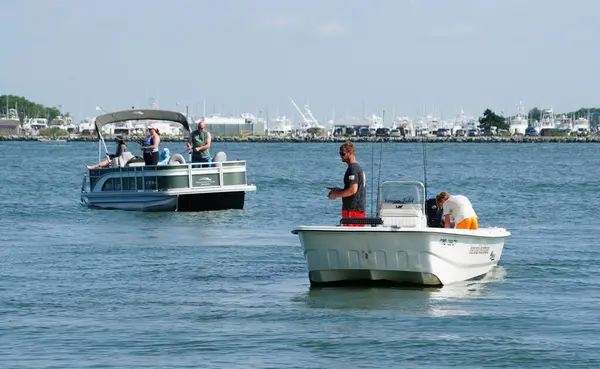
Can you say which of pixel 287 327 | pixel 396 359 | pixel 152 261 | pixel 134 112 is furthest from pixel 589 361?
pixel 134 112

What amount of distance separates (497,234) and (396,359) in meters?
6.24

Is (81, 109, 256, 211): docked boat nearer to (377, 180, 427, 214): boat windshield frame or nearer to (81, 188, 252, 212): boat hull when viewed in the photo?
(81, 188, 252, 212): boat hull

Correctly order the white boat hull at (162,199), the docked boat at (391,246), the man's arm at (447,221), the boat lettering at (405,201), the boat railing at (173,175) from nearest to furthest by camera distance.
Result: the docked boat at (391,246) → the boat lettering at (405,201) → the man's arm at (447,221) → the boat railing at (173,175) → the white boat hull at (162,199)

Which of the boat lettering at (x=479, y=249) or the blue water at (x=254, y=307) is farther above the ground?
the boat lettering at (x=479, y=249)

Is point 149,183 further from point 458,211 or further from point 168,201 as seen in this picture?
point 458,211

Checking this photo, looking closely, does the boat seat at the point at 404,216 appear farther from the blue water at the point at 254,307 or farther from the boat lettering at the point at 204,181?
the boat lettering at the point at 204,181

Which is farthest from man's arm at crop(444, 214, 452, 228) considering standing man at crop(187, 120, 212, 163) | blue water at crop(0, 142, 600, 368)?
standing man at crop(187, 120, 212, 163)

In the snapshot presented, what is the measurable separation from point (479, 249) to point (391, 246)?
2304mm

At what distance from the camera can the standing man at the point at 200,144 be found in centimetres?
3353

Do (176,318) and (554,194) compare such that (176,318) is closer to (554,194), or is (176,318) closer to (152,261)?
(152,261)

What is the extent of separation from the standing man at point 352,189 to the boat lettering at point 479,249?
1.91 meters

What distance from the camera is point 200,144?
33812 mm

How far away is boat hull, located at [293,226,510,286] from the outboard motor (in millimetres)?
753

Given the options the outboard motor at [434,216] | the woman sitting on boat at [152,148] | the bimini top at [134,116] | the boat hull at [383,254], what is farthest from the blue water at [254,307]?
the bimini top at [134,116]
